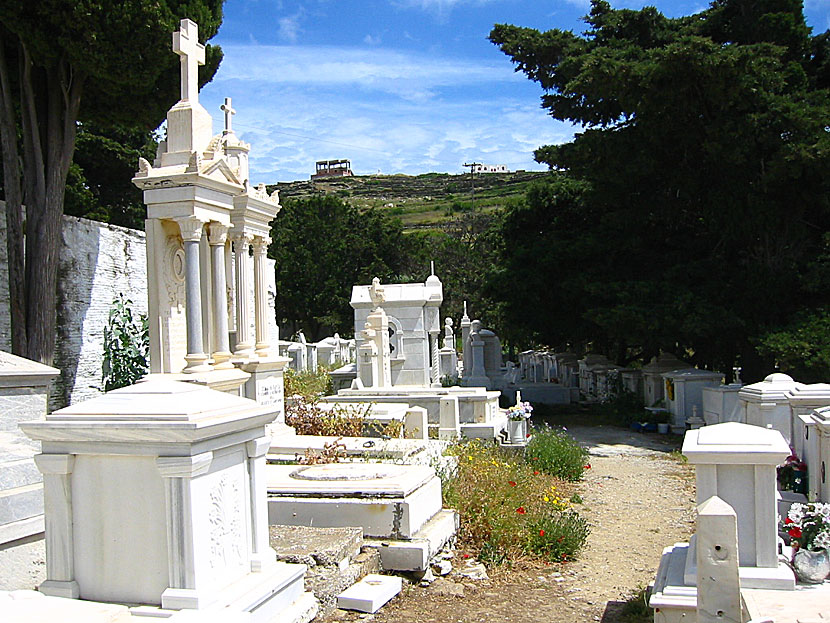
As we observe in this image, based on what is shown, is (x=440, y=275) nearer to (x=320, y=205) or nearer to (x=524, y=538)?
(x=320, y=205)

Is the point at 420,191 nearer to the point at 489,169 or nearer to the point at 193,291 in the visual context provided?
the point at 489,169

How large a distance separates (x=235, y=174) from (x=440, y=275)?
119 feet

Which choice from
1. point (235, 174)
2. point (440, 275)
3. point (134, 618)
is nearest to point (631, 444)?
point (235, 174)

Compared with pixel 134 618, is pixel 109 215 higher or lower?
higher

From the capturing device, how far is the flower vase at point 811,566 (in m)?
4.98

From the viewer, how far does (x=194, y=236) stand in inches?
310

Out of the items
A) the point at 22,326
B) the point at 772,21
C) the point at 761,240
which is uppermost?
the point at 772,21

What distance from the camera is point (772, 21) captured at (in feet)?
60.3

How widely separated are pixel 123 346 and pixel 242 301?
5292 millimetres

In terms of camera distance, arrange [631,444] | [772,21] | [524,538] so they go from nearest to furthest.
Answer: [524,538], [631,444], [772,21]

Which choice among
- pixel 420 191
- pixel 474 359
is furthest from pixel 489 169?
pixel 474 359

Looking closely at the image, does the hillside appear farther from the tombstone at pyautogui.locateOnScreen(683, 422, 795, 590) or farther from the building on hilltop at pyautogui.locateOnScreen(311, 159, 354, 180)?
the tombstone at pyautogui.locateOnScreen(683, 422, 795, 590)

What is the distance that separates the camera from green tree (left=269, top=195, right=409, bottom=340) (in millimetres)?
40562

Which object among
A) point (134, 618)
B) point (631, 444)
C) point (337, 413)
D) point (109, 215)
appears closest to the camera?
point (134, 618)
